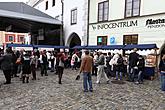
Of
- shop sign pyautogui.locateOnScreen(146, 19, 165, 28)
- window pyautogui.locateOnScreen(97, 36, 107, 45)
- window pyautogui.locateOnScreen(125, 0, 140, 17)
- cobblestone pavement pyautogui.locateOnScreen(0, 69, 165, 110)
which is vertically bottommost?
cobblestone pavement pyautogui.locateOnScreen(0, 69, 165, 110)

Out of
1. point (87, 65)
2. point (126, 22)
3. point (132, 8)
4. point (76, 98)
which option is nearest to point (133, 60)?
point (87, 65)

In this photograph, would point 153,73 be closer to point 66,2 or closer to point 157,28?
point 157,28

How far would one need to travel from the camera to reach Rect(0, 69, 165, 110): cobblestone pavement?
655 cm

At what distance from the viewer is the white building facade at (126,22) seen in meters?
14.5

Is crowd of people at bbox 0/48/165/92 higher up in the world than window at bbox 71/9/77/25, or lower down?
lower down

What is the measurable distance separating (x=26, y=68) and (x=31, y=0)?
3179 cm

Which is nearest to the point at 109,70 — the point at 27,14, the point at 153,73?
the point at 153,73

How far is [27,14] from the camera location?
21.6m

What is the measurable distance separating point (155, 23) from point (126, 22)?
268 centimetres

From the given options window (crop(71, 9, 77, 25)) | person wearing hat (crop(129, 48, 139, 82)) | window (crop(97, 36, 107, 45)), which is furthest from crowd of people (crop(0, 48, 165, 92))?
window (crop(71, 9, 77, 25))

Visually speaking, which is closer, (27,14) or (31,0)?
(27,14)

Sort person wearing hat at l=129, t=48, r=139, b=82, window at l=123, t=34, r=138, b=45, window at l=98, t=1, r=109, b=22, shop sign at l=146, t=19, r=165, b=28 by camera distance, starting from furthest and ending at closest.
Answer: window at l=98, t=1, r=109, b=22
window at l=123, t=34, r=138, b=45
shop sign at l=146, t=19, r=165, b=28
person wearing hat at l=129, t=48, r=139, b=82

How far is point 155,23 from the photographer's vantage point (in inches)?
575

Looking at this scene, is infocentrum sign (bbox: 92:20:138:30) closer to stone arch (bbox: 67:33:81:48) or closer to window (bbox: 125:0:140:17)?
window (bbox: 125:0:140:17)
